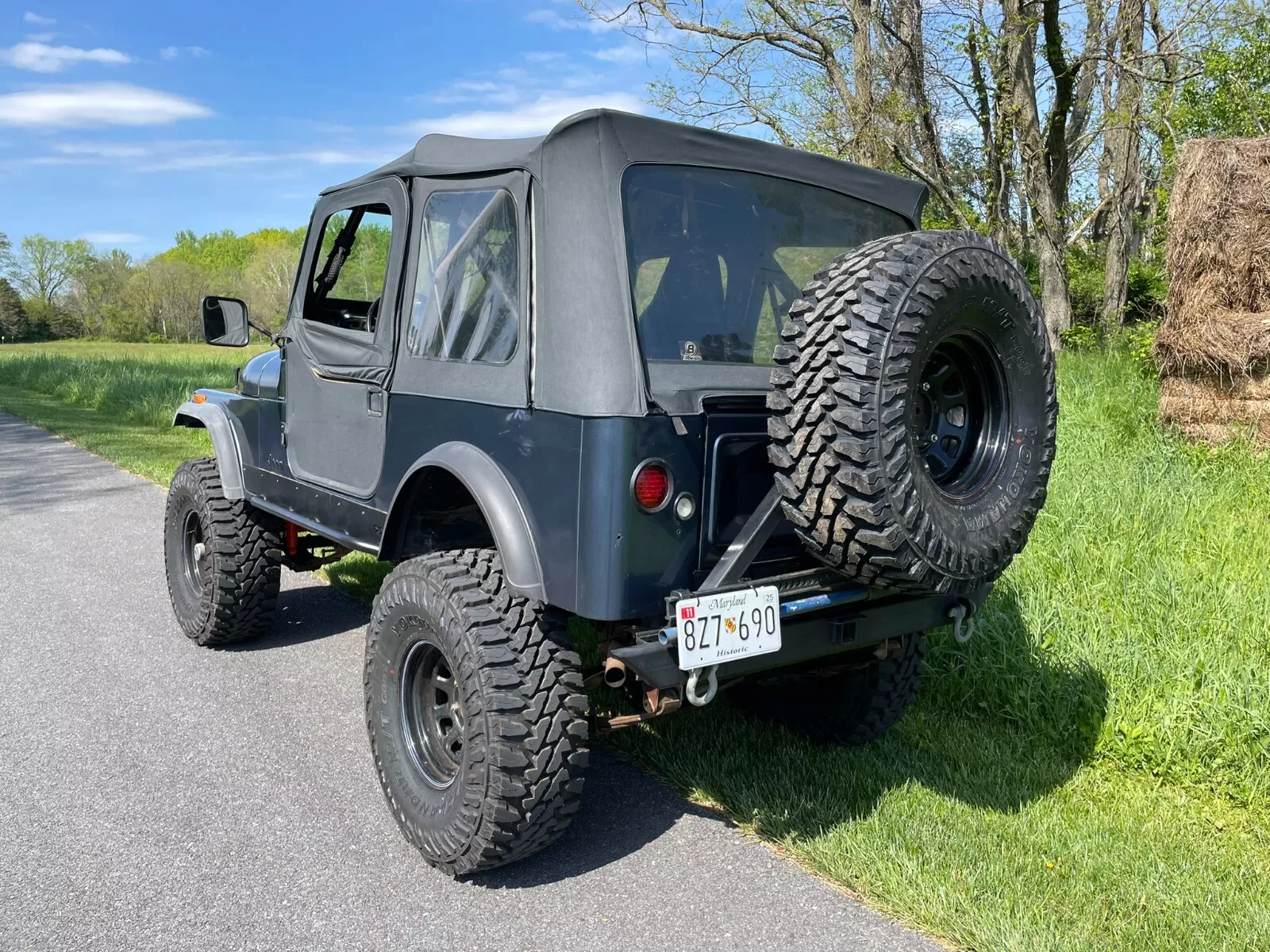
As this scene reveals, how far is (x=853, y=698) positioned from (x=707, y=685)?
1.28m

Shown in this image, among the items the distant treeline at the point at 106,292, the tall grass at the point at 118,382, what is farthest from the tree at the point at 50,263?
the tall grass at the point at 118,382

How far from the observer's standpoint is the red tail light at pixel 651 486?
2672 millimetres

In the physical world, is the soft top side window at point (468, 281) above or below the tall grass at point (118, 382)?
above

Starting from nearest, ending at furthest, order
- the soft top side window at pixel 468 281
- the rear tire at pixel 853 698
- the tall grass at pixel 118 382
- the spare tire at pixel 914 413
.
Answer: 1. the spare tire at pixel 914 413
2. the soft top side window at pixel 468 281
3. the rear tire at pixel 853 698
4. the tall grass at pixel 118 382

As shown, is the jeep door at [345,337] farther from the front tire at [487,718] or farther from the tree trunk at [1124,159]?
the tree trunk at [1124,159]

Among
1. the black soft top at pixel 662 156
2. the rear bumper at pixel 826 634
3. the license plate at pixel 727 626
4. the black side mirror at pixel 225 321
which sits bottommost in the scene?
the rear bumper at pixel 826 634

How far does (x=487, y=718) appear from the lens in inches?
112

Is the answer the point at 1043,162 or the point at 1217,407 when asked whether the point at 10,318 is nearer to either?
the point at 1043,162

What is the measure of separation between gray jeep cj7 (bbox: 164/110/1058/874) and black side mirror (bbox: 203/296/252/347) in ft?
3.69

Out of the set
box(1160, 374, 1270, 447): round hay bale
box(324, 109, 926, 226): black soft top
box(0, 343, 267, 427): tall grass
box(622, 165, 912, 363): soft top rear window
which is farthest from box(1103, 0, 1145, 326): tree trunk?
box(0, 343, 267, 427): tall grass

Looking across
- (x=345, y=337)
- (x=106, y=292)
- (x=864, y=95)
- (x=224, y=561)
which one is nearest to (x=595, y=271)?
(x=345, y=337)

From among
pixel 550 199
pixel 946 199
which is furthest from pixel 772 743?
pixel 946 199

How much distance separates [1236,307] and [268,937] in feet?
23.0

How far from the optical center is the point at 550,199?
2926 millimetres
